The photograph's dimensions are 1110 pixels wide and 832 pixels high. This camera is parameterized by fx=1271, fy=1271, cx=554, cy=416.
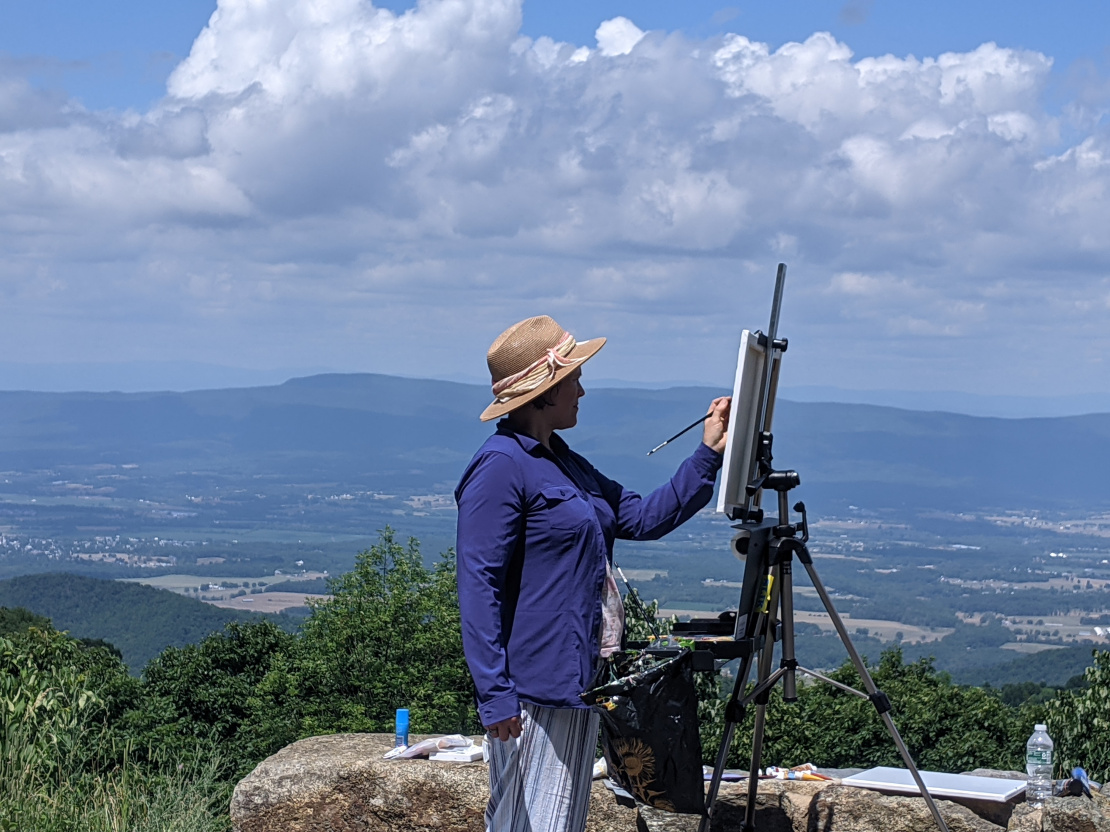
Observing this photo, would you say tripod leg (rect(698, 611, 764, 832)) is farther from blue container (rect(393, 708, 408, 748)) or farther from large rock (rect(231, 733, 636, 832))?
blue container (rect(393, 708, 408, 748))

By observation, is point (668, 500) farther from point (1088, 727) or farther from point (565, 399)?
point (1088, 727)

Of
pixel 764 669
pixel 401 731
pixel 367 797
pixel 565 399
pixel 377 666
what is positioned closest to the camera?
pixel 565 399

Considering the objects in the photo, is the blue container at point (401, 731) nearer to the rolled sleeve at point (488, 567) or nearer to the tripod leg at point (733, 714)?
the tripod leg at point (733, 714)

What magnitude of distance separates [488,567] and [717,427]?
100 centimetres

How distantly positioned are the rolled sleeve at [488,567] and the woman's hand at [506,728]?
15mm

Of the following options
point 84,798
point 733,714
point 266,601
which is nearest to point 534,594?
point 733,714

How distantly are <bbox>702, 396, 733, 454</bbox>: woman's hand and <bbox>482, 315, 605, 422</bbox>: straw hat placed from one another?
1.71 feet

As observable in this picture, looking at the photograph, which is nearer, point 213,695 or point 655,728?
point 655,728

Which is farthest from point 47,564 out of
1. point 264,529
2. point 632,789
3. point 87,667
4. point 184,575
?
point 632,789

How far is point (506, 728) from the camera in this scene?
3.47 m

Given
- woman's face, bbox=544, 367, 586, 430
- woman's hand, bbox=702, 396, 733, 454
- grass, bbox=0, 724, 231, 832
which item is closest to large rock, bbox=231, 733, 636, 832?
grass, bbox=0, 724, 231, 832

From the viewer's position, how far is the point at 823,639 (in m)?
47.3

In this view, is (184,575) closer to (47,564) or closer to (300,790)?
(47,564)

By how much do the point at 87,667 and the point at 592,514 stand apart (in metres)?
8.66
